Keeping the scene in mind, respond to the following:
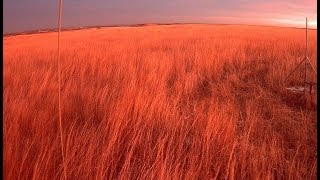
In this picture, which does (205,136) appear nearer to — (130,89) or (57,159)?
(57,159)

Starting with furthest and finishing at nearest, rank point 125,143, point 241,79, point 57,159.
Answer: point 241,79 < point 125,143 < point 57,159

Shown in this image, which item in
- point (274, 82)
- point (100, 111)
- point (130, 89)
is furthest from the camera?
point (274, 82)

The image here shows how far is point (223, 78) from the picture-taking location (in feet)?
19.8

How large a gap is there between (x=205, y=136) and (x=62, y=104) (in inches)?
54.0

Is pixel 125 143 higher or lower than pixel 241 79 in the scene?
lower

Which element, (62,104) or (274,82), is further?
(274,82)

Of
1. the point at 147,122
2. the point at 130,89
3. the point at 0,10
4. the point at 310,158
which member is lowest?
the point at 310,158

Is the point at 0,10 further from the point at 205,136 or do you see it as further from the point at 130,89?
the point at 130,89

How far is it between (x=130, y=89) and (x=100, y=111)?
61cm

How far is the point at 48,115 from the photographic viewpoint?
286 cm

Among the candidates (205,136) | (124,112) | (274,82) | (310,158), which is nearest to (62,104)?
(124,112)

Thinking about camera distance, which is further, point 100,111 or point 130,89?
point 130,89

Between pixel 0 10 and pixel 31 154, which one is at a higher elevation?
pixel 0 10

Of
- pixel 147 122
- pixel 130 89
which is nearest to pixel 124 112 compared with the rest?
pixel 147 122
